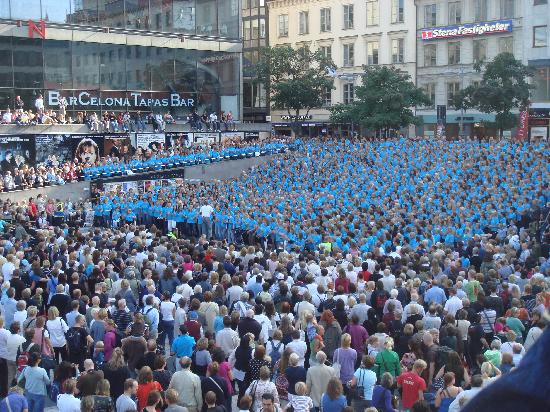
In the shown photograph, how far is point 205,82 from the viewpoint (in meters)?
53.5

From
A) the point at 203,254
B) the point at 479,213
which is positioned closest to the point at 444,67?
the point at 479,213

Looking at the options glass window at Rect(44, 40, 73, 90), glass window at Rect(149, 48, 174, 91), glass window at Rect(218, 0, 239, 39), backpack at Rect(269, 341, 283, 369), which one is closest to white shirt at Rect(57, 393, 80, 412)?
backpack at Rect(269, 341, 283, 369)

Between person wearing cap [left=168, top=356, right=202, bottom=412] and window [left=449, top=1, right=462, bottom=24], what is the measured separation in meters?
57.7

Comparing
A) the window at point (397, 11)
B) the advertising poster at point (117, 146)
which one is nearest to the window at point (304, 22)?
the window at point (397, 11)

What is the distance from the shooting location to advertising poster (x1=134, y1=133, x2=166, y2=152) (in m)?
44.8

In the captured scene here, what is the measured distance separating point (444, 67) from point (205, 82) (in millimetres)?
21737

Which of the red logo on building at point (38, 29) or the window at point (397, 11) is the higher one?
the window at point (397, 11)

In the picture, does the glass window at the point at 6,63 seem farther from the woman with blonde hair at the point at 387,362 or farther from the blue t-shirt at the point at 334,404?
the blue t-shirt at the point at 334,404

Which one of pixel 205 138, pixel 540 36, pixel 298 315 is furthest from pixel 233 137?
pixel 298 315

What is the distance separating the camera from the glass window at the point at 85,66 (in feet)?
152

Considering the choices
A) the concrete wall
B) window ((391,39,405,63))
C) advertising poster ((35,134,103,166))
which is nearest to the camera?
the concrete wall

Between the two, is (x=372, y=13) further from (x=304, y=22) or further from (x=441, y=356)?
(x=441, y=356)

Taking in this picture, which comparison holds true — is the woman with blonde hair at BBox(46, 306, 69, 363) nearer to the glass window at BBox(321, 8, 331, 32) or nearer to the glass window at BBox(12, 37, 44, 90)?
the glass window at BBox(12, 37, 44, 90)

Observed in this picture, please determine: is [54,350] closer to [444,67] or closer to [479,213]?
[479,213]
